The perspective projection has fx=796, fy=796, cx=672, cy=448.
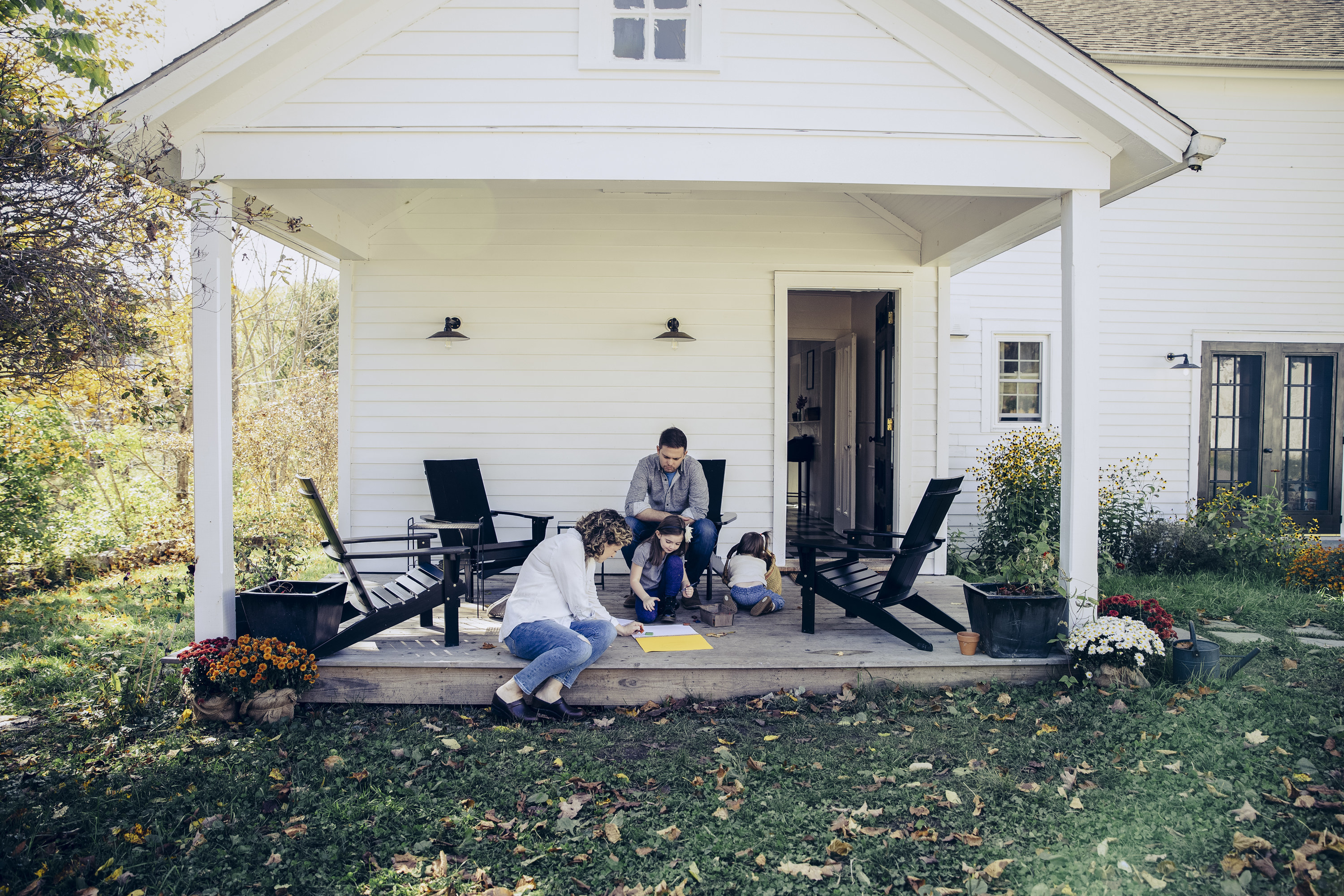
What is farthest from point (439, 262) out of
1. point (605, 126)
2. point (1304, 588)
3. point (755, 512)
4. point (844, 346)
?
point (1304, 588)

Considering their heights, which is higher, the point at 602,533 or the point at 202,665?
the point at 602,533

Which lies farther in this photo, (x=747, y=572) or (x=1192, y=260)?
(x=1192, y=260)

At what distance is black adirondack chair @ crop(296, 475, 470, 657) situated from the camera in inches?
156

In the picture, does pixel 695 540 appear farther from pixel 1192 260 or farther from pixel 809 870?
pixel 1192 260

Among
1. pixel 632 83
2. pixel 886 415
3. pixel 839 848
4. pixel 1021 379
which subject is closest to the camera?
pixel 839 848

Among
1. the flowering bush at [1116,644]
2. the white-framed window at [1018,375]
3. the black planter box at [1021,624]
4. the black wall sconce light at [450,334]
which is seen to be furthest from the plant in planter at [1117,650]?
the black wall sconce light at [450,334]

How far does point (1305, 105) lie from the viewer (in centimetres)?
821

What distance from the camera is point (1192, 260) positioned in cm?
819

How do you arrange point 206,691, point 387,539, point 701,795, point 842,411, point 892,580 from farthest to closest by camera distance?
point 842,411 → point 387,539 → point 892,580 → point 206,691 → point 701,795

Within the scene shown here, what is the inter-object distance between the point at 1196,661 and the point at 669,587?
112 inches

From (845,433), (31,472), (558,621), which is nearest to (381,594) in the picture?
(558,621)

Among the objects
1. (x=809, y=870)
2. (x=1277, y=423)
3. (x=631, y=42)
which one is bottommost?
(x=809, y=870)

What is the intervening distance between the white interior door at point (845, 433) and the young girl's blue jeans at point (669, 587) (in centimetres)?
406

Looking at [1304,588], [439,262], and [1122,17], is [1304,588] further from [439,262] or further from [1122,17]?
[439,262]
